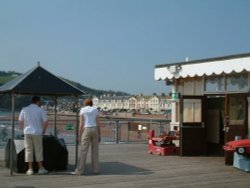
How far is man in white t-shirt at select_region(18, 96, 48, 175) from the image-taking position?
10.2 m

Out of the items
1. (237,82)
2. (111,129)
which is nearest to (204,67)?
(237,82)

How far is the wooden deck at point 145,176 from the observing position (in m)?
9.09

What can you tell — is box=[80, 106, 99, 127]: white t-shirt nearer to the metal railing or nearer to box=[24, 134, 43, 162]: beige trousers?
box=[24, 134, 43, 162]: beige trousers

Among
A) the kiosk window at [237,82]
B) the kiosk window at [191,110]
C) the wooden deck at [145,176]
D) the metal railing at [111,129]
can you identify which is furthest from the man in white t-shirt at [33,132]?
the metal railing at [111,129]

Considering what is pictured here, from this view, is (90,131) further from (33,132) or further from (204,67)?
(204,67)

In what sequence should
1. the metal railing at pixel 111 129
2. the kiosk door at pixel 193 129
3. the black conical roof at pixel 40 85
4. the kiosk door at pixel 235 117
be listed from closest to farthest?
the black conical roof at pixel 40 85 → the kiosk door at pixel 235 117 → the kiosk door at pixel 193 129 → the metal railing at pixel 111 129

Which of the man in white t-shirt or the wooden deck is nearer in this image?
the wooden deck

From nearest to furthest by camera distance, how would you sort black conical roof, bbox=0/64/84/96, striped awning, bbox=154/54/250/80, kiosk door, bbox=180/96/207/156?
black conical roof, bbox=0/64/84/96 → striped awning, bbox=154/54/250/80 → kiosk door, bbox=180/96/207/156

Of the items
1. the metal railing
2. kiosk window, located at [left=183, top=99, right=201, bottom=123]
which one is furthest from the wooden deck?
the metal railing

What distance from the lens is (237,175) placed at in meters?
10.5

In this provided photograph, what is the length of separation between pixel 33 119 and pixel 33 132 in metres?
0.29

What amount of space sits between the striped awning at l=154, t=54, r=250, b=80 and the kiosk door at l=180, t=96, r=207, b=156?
915 mm

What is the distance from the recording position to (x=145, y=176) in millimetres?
10203

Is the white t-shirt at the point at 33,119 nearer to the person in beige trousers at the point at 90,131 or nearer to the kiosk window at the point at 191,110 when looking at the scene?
the person in beige trousers at the point at 90,131
